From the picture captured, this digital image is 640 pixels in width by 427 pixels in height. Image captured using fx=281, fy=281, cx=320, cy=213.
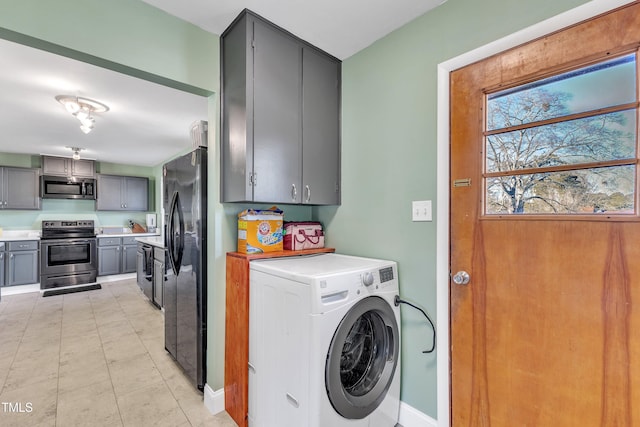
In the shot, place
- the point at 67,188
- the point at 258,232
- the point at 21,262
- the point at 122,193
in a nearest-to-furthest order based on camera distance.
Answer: the point at 258,232
the point at 21,262
the point at 67,188
the point at 122,193

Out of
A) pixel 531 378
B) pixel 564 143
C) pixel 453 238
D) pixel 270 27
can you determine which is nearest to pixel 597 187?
pixel 564 143

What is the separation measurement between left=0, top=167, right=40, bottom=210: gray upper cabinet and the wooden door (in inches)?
269

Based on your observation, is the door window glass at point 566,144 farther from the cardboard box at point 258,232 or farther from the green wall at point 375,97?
the cardboard box at point 258,232

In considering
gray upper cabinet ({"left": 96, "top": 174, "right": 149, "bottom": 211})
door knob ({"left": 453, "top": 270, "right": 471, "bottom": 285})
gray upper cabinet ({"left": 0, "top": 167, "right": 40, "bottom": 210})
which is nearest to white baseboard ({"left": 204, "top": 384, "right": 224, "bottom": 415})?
door knob ({"left": 453, "top": 270, "right": 471, "bottom": 285})

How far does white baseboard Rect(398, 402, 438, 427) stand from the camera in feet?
5.36

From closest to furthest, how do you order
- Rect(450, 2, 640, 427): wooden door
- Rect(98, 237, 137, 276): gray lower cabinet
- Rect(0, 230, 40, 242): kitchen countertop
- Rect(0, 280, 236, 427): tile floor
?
1. Rect(450, 2, 640, 427): wooden door
2. Rect(0, 280, 236, 427): tile floor
3. Rect(0, 230, 40, 242): kitchen countertop
4. Rect(98, 237, 137, 276): gray lower cabinet

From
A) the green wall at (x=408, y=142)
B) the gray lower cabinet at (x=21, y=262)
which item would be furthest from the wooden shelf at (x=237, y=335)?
the gray lower cabinet at (x=21, y=262)

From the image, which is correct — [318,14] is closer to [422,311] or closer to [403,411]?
[422,311]

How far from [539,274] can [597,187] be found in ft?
1.43

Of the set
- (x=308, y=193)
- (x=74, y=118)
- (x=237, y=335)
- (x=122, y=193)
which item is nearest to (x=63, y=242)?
(x=122, y=193)

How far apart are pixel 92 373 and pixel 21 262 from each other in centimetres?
392

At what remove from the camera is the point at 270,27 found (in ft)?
5.87

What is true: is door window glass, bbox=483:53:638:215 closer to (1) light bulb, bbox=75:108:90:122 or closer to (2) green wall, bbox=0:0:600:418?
(2) green wall, bbox=0:0:600:418

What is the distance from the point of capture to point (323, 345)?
129 centimetres
